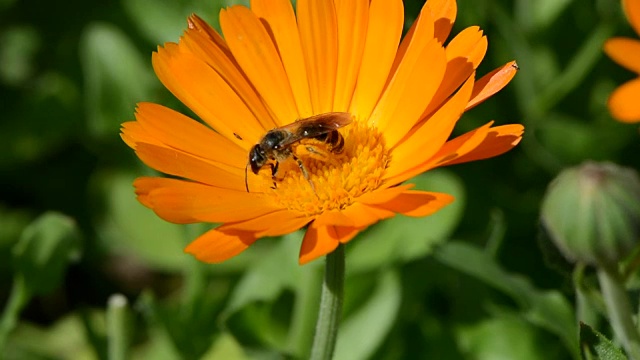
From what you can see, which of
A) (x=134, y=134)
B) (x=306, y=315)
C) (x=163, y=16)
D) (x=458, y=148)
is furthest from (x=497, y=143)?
(x=163, y=16)

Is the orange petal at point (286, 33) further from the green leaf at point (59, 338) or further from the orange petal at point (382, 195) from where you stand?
the green leaf at point (59, 338)

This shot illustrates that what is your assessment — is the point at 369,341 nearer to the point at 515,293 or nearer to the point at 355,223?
the point at 515,293

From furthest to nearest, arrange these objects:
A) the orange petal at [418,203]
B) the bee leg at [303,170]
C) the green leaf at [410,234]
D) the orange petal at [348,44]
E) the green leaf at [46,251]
A: the green leaf at [410,234]
the green leaf at [46,251]
the bee leg at [303,170]
the orange petal at [348,44]
the orange petal at [418,203]

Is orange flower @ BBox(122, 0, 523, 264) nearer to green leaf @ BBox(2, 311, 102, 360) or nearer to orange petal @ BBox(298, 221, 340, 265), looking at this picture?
orange petal @ BBox(298, 221, 340, 265)

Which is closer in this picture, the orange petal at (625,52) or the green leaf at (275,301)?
the orange petal at (625,52)

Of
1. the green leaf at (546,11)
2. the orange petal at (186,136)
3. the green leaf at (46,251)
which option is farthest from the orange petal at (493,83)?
the green leaf at (546,11)

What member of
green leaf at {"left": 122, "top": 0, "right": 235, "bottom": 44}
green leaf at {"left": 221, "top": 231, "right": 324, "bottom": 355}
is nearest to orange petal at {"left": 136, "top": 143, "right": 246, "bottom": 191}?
green leaf at {"left": 221, "top": 231, "right": 324, "bottom": 355}
